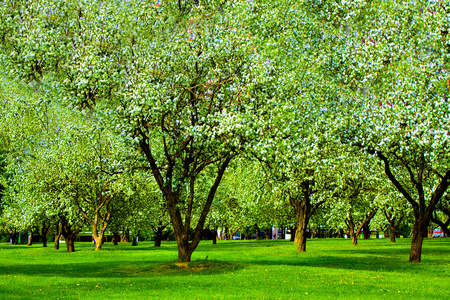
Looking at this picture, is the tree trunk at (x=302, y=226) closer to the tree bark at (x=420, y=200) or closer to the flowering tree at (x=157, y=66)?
the tree bark at (x=420, y=200)

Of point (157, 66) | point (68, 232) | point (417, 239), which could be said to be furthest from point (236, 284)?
point (68, 232)

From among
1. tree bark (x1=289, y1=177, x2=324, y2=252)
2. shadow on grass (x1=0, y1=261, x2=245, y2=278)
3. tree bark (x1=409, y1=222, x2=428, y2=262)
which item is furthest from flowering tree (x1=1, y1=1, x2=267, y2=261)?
tree bark (x1=289, y1=177, x2=324, y2=252)

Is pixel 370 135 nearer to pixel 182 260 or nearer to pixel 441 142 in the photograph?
pixel 441 142

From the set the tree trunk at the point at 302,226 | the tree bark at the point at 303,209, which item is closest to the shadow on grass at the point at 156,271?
the tree bark at the point at 303,209

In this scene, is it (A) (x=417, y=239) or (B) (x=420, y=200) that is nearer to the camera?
(B) (x=420, y=200)

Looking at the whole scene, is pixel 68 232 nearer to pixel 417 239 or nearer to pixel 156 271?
pixel 156 271

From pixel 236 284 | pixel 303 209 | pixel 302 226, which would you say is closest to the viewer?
pixel 236 284

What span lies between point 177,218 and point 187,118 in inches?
216

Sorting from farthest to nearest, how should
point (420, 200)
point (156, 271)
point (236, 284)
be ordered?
point (420, 200)
point (156, 271)
point (236, 284)

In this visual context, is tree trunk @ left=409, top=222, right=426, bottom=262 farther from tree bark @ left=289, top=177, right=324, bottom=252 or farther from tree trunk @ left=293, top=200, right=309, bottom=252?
tree trunk @ left=293, top=200, right=309, bottom=252

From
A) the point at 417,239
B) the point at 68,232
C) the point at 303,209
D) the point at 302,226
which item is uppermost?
the point at 303,209

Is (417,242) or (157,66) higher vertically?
(157,66)

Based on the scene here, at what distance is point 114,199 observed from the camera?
176 feet

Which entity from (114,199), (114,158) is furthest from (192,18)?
(114,199)
